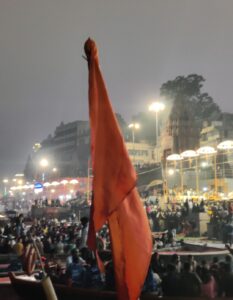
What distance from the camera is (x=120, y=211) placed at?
4.23 m

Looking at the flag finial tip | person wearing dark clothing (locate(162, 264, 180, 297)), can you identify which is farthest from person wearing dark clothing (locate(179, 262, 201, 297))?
the flag finial tip

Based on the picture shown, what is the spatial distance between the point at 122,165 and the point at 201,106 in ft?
231

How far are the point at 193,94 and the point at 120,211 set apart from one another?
70.0 meters

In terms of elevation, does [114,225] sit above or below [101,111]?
below

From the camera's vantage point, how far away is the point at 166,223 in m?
28.6

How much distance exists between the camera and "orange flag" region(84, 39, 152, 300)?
413 cm

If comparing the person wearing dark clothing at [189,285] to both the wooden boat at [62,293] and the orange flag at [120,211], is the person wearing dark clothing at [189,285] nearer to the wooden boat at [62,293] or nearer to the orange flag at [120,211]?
the wooden boat at [62,293]

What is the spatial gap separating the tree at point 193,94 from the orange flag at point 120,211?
219ft

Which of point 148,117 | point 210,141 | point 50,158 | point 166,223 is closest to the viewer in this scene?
point 166,223

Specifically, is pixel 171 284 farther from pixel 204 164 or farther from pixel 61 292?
pixel 204 164

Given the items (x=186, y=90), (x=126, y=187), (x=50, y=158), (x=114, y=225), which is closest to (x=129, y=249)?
(x=114, y=225)

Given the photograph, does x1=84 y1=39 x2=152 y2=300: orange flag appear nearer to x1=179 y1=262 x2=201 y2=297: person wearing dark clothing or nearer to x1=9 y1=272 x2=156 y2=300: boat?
x1=9 y1=272 x2=156 y2=300: boat

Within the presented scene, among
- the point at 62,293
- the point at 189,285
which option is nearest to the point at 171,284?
the point at 189,285

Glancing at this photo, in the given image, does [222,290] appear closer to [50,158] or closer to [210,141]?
[210,141]
